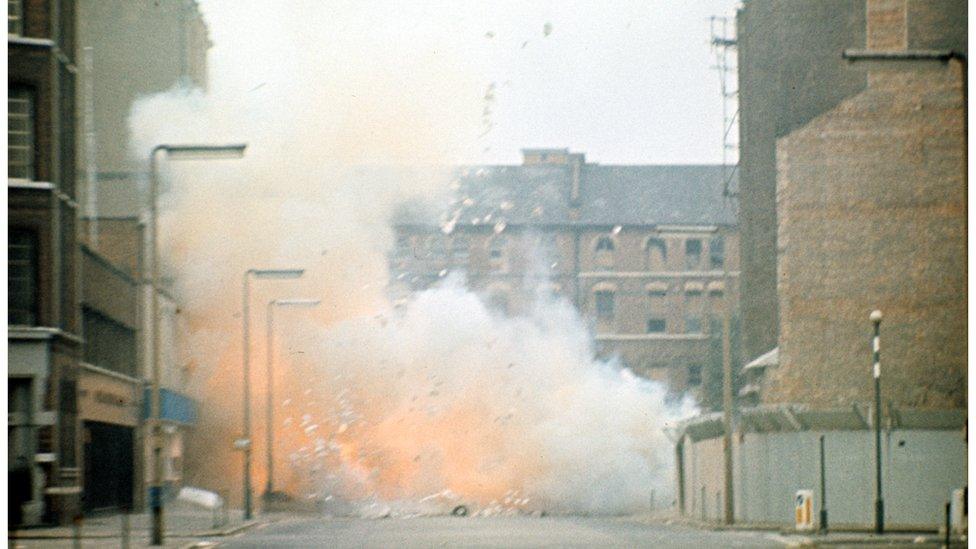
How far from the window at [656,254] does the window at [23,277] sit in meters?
71.3

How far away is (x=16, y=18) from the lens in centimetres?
3981

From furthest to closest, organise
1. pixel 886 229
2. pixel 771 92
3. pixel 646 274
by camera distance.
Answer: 1. pixel 646 274
2. pixel 771 92
3. pixel 886 229

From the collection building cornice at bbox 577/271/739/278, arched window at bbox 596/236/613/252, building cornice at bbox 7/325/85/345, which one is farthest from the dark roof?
building cornice at bbox 7/325/85/345

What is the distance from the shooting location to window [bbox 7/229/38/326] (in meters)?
41.0

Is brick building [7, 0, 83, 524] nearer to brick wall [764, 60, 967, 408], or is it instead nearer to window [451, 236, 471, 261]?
brick wall [764, 60, 967, 408]

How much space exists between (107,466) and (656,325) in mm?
57413

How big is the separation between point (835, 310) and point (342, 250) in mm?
23312

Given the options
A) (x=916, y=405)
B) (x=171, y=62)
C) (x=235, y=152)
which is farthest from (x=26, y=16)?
A: (x=916, y=405)

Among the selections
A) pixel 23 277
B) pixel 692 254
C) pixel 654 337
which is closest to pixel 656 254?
pixel 692 254

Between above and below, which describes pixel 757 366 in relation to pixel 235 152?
below

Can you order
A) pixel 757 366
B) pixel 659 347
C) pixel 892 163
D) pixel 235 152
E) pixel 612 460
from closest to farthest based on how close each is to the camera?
1. pixel 235 152
2. pixel 892 163
3. pixel 757 366
4. pixel 612 460
5. pixel 659 347

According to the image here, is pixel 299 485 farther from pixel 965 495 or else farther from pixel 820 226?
pixel 965 495

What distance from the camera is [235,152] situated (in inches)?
1278

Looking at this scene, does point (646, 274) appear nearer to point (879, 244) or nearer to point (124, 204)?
point (124, 204)
